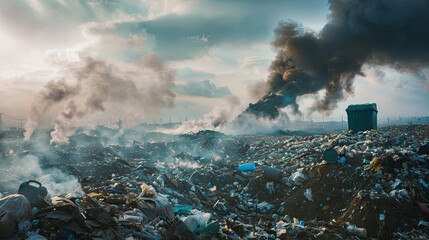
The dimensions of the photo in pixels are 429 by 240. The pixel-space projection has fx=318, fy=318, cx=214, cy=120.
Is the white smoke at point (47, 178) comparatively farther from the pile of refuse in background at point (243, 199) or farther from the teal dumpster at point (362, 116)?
the teal dumpster at point (362, 116)

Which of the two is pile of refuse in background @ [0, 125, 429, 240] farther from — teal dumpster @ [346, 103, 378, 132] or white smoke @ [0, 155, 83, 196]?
teal dumpster @ [346, 103, 378, 132]

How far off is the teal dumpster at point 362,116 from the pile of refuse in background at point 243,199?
94.1 inches

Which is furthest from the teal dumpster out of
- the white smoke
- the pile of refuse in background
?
the white smoke

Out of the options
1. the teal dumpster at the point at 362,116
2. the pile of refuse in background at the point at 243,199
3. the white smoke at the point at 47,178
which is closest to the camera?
the pile of refuse in background at the point at 243,199

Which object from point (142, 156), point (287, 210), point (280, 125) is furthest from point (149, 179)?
point (280, 125)

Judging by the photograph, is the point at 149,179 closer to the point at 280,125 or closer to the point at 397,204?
the point at 397,204

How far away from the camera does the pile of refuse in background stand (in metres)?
5.12

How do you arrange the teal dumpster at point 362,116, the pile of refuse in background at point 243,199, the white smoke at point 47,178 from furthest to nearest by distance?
1. the teal dumpster at point 362,116
2. the white smoke at point 47,178
3. the pile of refuse in background at point 243,199

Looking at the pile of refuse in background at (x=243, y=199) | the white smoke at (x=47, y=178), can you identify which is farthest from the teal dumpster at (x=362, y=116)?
the white smoke at (x=47, y=178)

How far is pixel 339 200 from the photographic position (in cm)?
926

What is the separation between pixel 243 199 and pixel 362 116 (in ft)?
29.9

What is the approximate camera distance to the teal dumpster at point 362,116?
647 inches

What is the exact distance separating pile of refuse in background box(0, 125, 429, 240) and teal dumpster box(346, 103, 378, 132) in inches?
94.1

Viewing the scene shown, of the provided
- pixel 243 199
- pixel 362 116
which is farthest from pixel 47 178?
pixel 362 116
